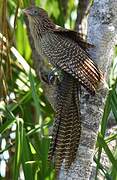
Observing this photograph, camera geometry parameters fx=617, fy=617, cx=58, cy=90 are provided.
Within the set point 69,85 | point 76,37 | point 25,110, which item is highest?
point 76,37

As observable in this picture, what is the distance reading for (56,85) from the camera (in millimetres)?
2207

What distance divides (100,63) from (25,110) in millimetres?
1112

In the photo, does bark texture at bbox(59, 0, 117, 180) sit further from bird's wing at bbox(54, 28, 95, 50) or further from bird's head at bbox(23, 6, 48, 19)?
bird's head at bbox(23, 6, 48, 19)

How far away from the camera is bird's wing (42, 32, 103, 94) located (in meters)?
1.99

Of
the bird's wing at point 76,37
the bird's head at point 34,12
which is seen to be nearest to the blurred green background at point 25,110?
the bird's head at point 34,12

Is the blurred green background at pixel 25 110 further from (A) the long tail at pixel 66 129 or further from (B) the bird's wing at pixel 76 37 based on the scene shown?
(B) the bird's wing at pixel 76 37

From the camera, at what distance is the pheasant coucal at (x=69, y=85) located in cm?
198

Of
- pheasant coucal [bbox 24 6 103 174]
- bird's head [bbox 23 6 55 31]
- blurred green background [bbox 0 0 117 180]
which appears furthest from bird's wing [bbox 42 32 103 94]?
bird's head [bbox 23 6 55 31]

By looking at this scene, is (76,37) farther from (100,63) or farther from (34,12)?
(34,12)

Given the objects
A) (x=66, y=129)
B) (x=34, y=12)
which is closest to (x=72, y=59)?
(x=66, y=129)

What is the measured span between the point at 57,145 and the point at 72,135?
6 centimetres

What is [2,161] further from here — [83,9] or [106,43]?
[106,43]

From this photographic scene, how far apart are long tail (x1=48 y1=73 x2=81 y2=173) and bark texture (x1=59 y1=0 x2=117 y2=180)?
2 centimetres

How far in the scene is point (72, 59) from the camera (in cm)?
217
